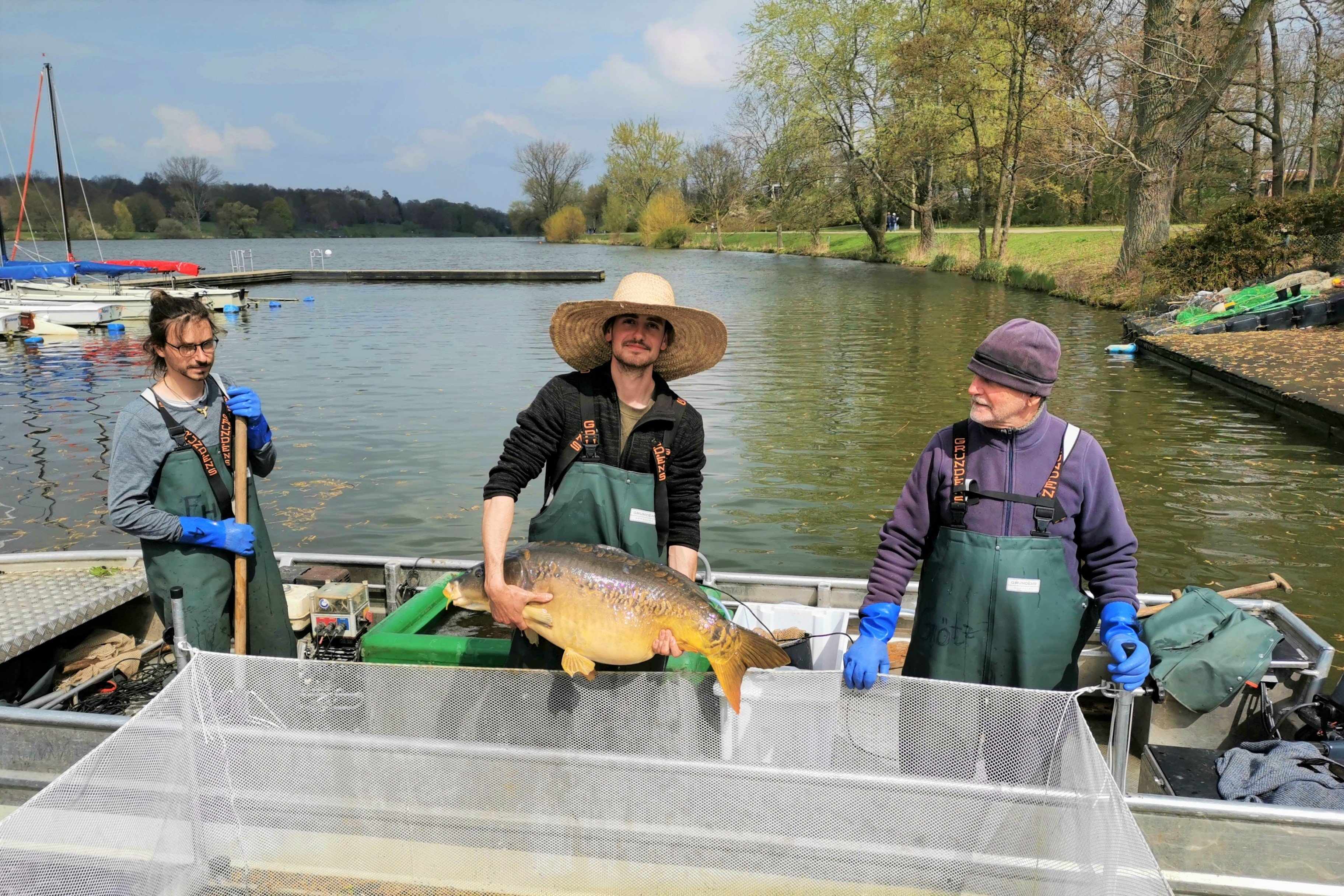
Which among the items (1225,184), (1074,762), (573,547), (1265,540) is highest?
(1225,184)

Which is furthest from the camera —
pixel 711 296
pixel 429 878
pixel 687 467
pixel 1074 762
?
pixel 711 296

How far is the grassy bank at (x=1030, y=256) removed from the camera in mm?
27453

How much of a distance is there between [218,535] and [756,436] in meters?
9.97

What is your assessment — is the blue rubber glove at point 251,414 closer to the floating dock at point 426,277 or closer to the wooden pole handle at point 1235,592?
the wooden pole handle at point 1235,592

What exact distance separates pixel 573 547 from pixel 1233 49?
27056 mm

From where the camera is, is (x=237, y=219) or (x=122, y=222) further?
(x=237, y=219)

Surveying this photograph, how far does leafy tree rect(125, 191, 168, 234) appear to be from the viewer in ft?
334

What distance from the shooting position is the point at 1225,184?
142 feet

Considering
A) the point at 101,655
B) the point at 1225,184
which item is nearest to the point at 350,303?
the point at 101,655

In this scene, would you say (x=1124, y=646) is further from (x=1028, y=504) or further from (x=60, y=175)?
(x=60, y=175)

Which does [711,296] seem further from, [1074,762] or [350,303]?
[1074,762]

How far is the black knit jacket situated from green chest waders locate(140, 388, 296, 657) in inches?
56.6

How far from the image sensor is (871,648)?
291 centimetres

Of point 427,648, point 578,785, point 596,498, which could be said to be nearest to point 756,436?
point 427,648
